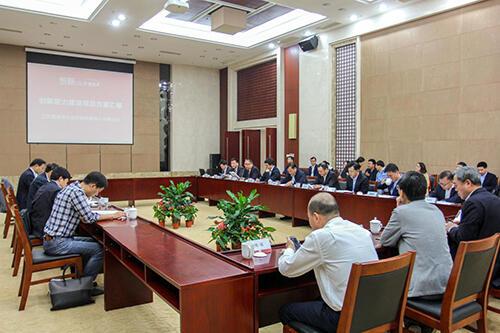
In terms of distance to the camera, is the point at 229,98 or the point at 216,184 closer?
the point at 216,184

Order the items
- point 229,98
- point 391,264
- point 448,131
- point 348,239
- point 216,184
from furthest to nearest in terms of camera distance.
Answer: point 229,98, point 216,184, point 448,131, point 348,239, point 391,264

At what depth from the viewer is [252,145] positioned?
1198 centimetres

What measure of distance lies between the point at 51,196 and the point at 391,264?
10.1 ft

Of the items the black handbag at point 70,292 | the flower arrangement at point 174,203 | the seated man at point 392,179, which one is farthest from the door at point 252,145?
the black handbag at point 70,292

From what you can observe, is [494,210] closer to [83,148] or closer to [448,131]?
[448,131]

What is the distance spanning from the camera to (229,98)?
1288 centimetres

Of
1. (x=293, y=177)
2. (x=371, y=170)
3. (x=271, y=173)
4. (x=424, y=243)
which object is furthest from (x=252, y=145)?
(x=424, y=243)

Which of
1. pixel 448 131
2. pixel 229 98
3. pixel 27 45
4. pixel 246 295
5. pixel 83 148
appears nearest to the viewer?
pixel 246 295

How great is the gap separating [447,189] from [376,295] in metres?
4.04

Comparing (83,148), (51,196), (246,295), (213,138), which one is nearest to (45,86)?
(83,148)

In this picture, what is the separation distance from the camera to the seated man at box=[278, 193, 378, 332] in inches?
71.8

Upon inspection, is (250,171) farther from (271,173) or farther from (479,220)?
(479,220)

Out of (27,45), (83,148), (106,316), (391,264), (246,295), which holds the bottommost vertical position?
(106,316)

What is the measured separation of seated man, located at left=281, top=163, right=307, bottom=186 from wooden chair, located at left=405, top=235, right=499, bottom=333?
5225mm
